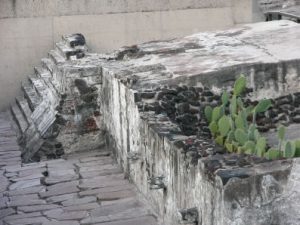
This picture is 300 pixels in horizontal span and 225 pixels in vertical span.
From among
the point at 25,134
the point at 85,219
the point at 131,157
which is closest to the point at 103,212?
the point at 85,219

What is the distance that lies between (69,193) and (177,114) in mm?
1831

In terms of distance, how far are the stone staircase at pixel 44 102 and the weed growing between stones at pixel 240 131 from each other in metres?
3.13

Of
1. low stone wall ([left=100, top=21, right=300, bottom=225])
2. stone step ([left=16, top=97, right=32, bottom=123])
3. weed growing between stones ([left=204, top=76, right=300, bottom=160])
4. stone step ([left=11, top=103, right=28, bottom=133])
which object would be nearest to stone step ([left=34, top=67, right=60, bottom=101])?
stone step ([left=16, top=97, right=32, bottom=123])

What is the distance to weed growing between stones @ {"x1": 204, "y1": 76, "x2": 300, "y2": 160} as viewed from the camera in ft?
20.2

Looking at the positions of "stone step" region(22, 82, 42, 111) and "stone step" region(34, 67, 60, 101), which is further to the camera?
"stone step" region(22, 82, 42, 111)

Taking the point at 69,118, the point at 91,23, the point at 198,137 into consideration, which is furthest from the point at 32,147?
the point at 198,137

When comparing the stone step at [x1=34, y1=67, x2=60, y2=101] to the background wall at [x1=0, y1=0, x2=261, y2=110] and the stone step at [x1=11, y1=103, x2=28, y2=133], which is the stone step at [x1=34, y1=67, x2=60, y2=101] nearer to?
the background wall at [x1=0, y1=0, x2=261, y2=110]

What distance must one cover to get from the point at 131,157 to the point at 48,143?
2423 mm

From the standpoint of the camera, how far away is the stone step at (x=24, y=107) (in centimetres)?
1191

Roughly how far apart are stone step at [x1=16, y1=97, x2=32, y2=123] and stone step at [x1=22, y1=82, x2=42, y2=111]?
0.12 meters

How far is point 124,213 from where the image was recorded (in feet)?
26.2

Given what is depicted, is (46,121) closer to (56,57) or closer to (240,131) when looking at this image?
(56,57)

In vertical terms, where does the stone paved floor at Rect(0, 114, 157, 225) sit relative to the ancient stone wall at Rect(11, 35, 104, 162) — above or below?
below

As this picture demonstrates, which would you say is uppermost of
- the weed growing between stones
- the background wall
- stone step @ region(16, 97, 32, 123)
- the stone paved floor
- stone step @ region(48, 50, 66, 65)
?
the background wall
